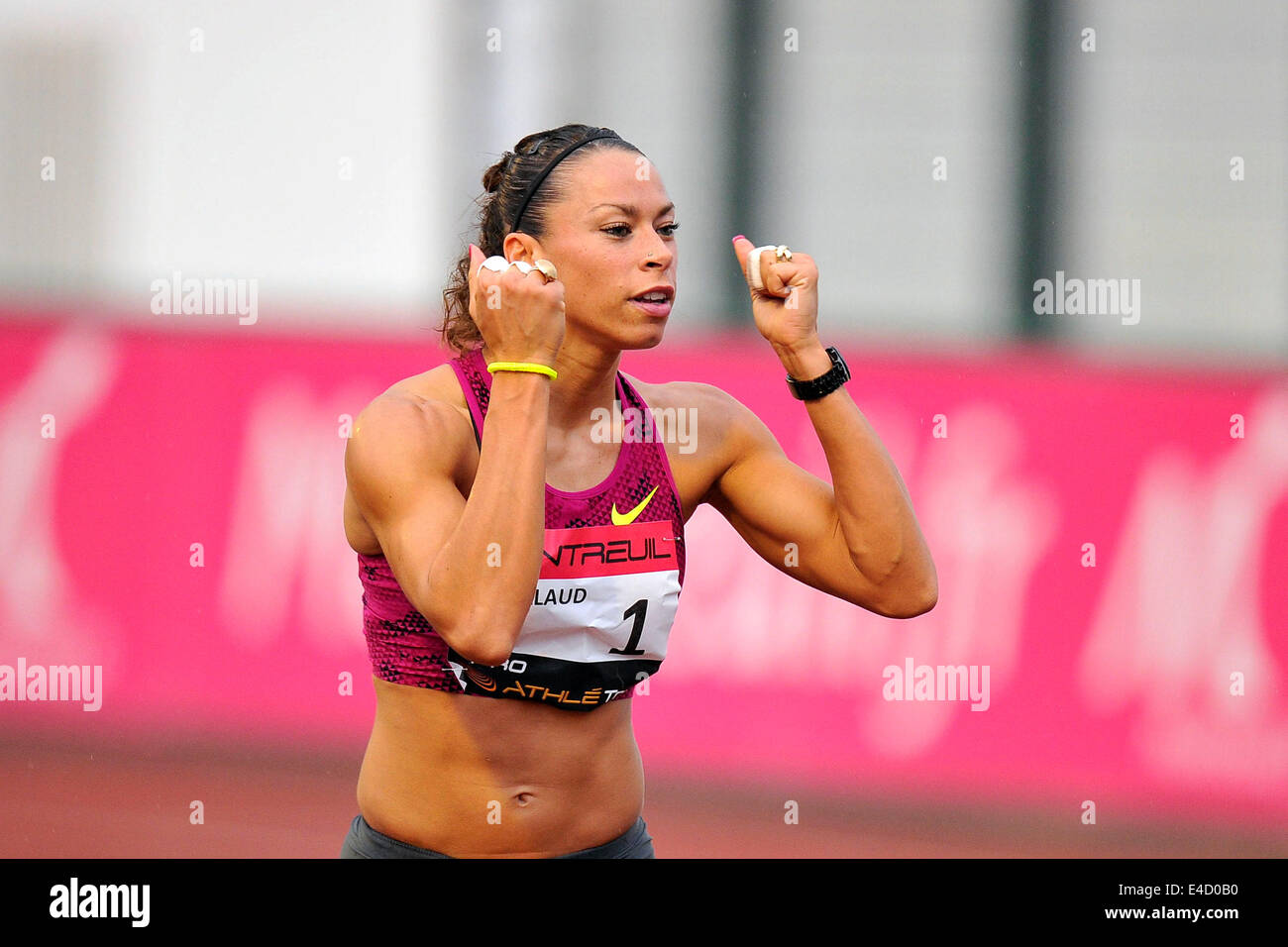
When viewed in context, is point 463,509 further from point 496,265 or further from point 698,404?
point 698,404

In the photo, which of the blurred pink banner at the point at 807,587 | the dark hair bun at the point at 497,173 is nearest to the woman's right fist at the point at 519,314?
the dark hair bun at the point at 497,173

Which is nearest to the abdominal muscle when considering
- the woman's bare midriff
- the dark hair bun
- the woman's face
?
the woman's bare midriff

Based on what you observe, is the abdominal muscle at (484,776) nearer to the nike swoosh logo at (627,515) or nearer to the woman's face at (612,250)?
the nike swoosh logo at (627,515)

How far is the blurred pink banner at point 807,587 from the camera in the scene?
568 cm

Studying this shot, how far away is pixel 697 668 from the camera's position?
6164 mm

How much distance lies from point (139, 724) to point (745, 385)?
317cm

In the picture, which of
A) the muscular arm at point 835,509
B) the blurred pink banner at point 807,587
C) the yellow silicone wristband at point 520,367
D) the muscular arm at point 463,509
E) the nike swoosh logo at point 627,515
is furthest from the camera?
the blurred pink banner at point 807,587

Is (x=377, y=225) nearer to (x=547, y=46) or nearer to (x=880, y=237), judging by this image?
(x=547, y=46)

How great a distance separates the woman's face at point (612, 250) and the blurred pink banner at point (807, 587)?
136 inches

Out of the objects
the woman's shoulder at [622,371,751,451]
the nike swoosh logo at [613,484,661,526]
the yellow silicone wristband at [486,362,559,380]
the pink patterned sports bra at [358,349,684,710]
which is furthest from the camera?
the woman's shoulder at [622,371,751,451]

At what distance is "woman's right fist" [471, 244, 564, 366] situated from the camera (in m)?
2.39

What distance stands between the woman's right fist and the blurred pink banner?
12.4 ft

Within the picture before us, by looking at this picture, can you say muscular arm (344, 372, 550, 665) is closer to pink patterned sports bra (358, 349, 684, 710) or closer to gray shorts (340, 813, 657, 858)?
pink patterned sports bra (358, 349, 684, 710)

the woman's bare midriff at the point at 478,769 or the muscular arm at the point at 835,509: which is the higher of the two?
the muscular arm at the point at 835,509
